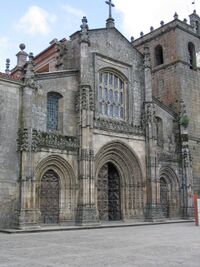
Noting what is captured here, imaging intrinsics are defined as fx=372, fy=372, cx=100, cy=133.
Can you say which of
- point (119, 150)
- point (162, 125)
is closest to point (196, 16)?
point (162, 125)

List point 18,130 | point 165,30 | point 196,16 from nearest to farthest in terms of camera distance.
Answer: point 18,130 < point 165,30 < point 196,16

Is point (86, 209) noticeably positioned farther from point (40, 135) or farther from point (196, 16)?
point (196, 16)

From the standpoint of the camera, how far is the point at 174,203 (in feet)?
90.4

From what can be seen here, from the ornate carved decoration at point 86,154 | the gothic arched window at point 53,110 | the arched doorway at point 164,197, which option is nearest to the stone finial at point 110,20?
the gothic arched window at point 53,110

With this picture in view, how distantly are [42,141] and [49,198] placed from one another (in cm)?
328

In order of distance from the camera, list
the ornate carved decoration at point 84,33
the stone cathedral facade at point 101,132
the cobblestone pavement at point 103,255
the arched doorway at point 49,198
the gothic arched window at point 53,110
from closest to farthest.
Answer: the cobblestone pavement at point 103,255 → the stone cathedral facade at point 101,132 → the arched doorway at point 49,198 → the gothic arched window at point 53,110 → the ornate carved decoration at point 84,33

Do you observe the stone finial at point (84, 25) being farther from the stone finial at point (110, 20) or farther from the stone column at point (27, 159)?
the stone column at point (27, 159)

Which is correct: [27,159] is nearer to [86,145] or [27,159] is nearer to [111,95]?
[86,145]

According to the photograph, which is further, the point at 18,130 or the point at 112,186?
the point at 112,186

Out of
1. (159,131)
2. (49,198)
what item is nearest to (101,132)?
(49,198)

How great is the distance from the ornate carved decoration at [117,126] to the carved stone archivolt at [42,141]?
212 cm

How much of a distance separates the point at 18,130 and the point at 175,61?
1666 centimetres

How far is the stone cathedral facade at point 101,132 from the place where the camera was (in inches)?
777

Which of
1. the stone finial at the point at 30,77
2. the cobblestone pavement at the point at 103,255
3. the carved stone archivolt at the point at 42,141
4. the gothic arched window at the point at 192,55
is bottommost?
the cobblestone pavement at the point at 103,255
